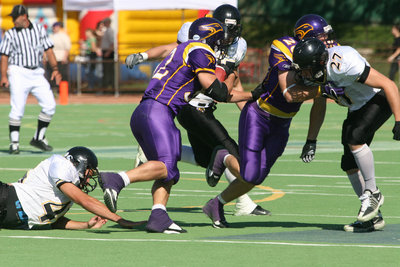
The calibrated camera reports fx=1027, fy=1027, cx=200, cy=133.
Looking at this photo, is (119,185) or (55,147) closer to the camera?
(119,185)

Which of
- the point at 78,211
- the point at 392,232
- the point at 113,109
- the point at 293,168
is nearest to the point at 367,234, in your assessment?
the point at 392,232

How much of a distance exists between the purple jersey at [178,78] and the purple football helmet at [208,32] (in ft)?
0.59

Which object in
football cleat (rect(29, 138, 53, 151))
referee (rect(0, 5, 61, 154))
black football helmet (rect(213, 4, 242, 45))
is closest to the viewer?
black football helmet (rect(213, 4, 242, 45))

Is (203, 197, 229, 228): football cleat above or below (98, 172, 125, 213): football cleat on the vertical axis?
below

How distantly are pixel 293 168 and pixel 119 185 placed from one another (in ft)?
18.2

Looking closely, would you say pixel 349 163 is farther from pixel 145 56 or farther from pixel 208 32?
pixel 145 56

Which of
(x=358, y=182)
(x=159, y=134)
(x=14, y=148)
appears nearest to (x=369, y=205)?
(x=358, y=182)

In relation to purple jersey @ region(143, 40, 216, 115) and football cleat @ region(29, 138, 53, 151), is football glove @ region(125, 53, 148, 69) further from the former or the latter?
football cleat @ region(29, 138, 53, 151)

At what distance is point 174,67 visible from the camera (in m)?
8.26

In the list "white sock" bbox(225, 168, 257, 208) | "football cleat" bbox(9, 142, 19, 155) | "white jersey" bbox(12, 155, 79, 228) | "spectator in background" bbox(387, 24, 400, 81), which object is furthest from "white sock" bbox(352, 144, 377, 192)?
"spectator in background" bbox(387, 24, 400, 81)

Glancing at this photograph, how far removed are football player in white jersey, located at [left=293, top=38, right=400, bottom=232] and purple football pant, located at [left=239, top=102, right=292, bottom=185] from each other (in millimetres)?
564

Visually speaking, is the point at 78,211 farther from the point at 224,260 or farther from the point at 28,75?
the point at 28,75

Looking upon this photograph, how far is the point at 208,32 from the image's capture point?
8414 mm

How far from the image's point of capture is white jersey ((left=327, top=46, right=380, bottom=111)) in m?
7.71
